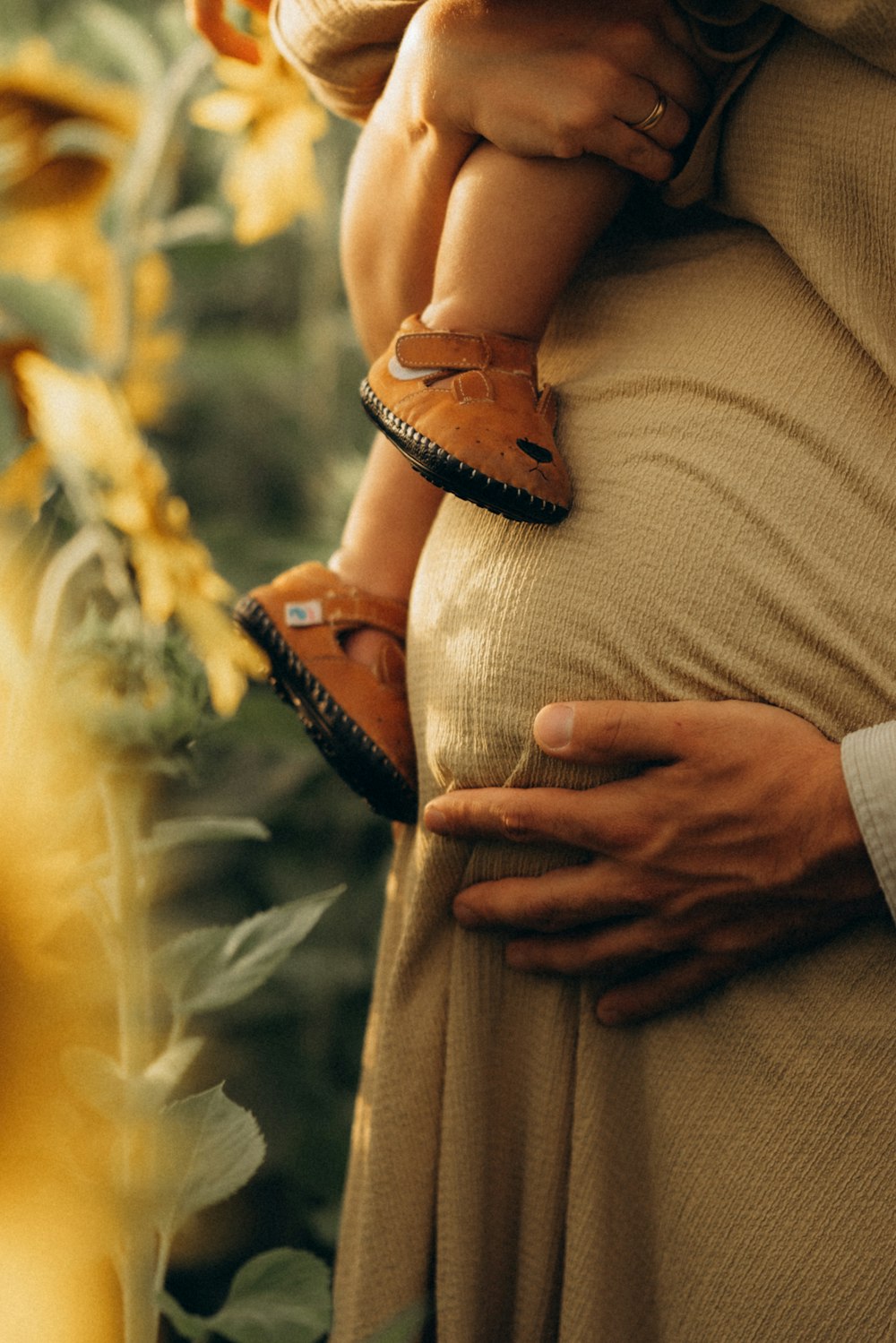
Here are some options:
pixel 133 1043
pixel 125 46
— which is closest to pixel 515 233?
pixel 133 1043

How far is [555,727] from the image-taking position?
493 mm

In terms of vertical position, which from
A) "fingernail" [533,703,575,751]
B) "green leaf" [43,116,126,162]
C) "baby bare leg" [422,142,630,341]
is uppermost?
"baby bare leg" [422,142,630,341]

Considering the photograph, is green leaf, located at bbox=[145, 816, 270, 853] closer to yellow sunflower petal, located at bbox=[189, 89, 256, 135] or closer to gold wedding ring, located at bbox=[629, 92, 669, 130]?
gold wedding ring, located at bbox=[629, 92, 669, 130]

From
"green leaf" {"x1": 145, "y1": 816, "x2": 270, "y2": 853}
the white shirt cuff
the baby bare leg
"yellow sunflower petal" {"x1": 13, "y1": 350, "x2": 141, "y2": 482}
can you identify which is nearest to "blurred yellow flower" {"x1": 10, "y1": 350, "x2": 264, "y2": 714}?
"yellow sunflower petal" {"x1": 13, "y1": 350, "x2": 141, "y2": 482}

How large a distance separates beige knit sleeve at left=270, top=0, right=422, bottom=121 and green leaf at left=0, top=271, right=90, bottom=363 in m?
0.22

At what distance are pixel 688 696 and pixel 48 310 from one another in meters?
0.48

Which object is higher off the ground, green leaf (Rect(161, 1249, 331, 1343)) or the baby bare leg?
the baby bare leg

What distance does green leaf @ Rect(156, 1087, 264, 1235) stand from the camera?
0.47 metres

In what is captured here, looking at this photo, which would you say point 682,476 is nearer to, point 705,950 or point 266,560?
point 705,950

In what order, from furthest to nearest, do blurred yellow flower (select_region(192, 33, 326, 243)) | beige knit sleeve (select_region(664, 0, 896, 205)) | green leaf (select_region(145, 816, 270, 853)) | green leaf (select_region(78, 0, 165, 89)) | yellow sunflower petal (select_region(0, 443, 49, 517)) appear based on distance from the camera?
1. green leaf (select_region(78, 0, 165, 89))
2. blurred yellow flower (select_region(192, 33, 326, 243))
3. yellow sunflower petal (select_region(0, 443, 49, 517))
4. green leaf (select_region(145, 816, 270, 853))
5. beige knit sleeve (select_region(664, 0, 896, 205))

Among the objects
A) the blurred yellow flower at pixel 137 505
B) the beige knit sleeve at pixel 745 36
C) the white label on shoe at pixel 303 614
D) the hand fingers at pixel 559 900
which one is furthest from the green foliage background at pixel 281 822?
the beige knit sleeve at pixel 745 36

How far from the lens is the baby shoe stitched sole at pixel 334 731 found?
23.4 inches

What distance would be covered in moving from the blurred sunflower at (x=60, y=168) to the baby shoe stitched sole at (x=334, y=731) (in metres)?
0.32

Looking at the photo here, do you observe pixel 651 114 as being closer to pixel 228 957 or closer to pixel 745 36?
pixel 745 36
